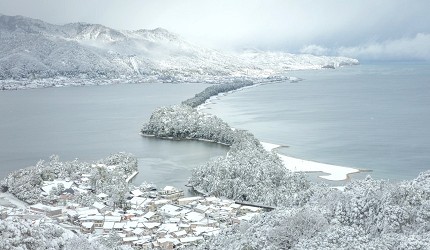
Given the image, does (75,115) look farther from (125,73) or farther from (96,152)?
(125,73)

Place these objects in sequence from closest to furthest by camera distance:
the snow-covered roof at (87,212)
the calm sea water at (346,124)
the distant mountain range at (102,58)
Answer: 1. the snow-covered roof at (87,212)
2. the calm sea water at (346,124)
3. the distant mountain range at (102,58)

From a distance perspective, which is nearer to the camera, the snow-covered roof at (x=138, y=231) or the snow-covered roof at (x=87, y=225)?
the snow-covered roof at (x=138, y=231)

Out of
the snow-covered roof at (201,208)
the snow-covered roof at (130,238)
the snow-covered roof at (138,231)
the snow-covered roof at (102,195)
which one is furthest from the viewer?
the snow-covered roof at (102,195)

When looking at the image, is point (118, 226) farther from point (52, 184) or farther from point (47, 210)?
point (52, 184)

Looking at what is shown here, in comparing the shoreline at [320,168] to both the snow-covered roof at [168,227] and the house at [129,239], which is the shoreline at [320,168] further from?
the house at [129,239]

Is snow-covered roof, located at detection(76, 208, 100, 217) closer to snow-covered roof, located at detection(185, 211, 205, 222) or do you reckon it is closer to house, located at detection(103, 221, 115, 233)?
house, located at detection(103, 221, 115, 233)

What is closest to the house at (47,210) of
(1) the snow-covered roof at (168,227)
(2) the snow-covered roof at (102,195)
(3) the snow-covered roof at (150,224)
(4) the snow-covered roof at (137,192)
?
(2) the snow-covered roof at (102,195)
